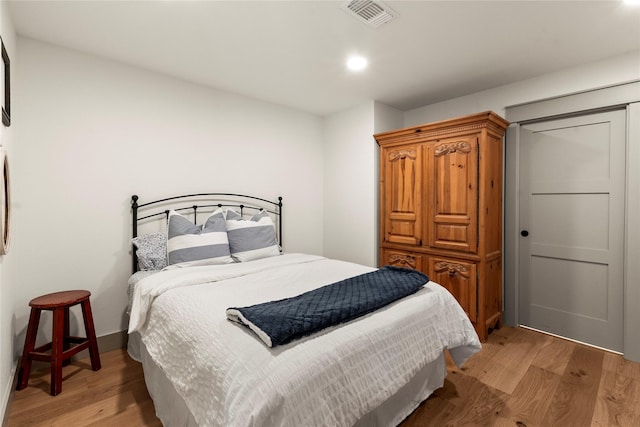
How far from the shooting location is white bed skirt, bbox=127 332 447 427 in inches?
59.7

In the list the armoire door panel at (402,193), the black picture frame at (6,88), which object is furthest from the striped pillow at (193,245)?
the armoire door panel at (402,193)

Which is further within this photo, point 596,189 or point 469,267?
point 469,267

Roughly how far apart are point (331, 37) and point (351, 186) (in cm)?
188

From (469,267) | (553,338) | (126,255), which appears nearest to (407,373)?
(469,267)

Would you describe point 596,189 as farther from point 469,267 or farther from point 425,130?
point 425,130

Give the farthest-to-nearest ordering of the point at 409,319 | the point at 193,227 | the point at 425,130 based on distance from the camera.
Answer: the point at 425,130
the point at 193,227
the point at 409,319

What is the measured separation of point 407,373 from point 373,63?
2.36 metres

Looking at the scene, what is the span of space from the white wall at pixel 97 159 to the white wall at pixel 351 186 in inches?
47.8

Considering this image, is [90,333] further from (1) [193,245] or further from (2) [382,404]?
(2) [382,404]

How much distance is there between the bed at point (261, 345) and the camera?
1.11 metres

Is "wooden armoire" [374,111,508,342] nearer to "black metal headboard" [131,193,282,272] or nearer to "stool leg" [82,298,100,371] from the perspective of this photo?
"black metal headboard" [131,193,282,272]

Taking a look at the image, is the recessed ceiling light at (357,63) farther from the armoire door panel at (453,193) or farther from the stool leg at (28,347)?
the stool leg at (28,347)

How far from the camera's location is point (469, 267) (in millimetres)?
2824

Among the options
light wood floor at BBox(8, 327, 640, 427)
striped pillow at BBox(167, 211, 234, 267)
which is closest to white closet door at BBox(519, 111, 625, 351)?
light wood floor at BBox(8, 327, 640, 427)
